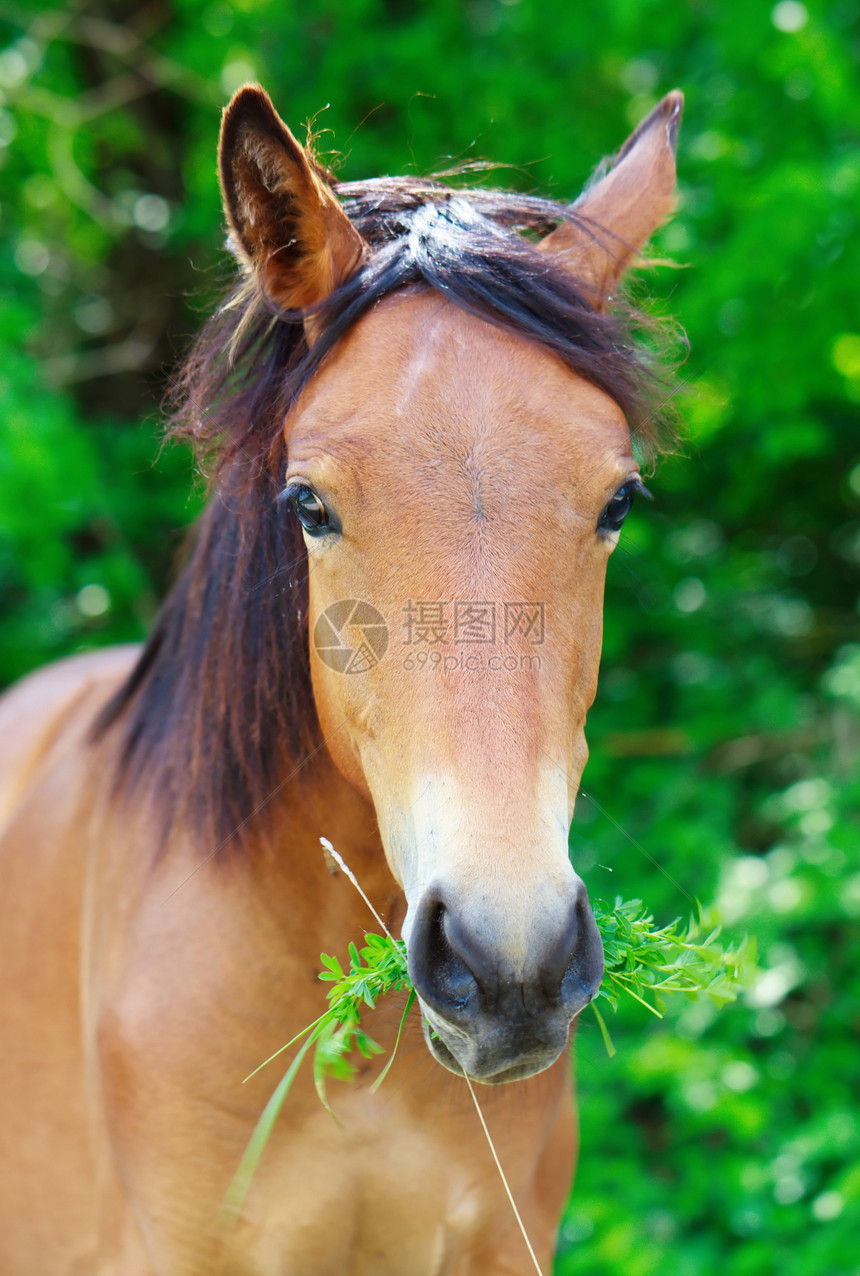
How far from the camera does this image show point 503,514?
1.35m

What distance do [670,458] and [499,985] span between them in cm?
182

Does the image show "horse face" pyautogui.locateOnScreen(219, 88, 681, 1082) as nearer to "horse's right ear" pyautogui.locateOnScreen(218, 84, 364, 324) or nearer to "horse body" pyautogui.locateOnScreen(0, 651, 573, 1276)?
"horse's right ear" pyautogui.locateOnScreen(218, 84, 364, 324)


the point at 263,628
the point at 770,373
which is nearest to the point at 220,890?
the point at 263,628

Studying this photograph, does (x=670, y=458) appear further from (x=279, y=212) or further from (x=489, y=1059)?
(x=489, y=1059)

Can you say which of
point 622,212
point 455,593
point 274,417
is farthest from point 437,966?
point 622,212

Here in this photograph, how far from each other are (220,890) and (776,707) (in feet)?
9.76

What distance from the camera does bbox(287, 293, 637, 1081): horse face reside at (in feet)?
3.82

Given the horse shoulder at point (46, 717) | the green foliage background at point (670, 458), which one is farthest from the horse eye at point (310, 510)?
the horse shoulder at point (46, 717)

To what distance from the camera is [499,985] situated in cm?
114

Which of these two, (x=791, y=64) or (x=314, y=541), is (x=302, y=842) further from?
(x=791, y=64)

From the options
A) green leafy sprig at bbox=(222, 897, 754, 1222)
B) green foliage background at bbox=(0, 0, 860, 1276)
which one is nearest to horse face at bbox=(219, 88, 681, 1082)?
green leafy sprig at bbox=(222, 897, 754, 1222)

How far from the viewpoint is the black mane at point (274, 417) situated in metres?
1.59

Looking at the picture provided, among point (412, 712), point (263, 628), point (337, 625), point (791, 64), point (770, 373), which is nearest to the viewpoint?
point (412, 712)

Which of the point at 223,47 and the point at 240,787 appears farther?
the point at 223,47
